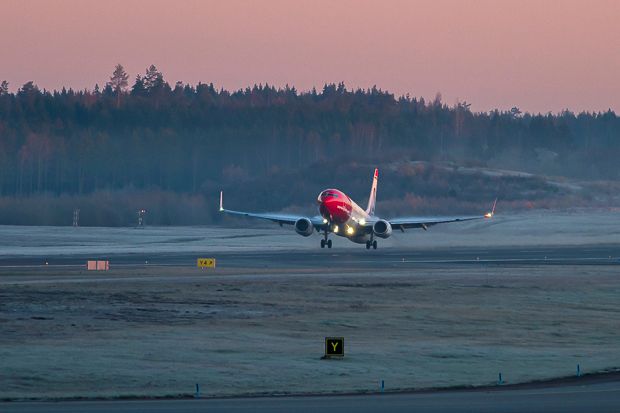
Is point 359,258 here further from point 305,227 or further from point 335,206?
point 305,227

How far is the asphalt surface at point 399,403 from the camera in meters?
27.6

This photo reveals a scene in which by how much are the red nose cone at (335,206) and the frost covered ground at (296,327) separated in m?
14.3

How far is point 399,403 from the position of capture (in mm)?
28797

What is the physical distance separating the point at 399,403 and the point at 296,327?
18.2m

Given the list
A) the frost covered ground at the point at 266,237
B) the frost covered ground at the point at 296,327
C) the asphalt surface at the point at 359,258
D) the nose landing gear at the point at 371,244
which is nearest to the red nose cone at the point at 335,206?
the asphalt surface at the point at 359,258

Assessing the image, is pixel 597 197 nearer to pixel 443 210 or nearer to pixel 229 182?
pixel 443 210

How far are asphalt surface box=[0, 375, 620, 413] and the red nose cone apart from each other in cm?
6239

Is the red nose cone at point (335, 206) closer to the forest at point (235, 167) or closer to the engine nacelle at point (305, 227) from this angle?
the engine nacelle at point (305, 227)

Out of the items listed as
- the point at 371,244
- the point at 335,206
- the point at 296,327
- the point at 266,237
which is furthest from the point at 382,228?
the point at 296,327

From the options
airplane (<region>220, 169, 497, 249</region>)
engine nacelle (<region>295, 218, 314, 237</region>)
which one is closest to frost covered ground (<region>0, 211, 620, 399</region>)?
airplane (<region>220, 169, 497, 249</region>)

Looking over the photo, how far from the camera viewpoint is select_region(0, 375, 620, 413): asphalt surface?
90.4ft

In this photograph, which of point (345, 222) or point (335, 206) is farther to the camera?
point (345, 222)

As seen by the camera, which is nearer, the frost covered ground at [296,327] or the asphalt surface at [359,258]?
the frost covered ground at [296,327]

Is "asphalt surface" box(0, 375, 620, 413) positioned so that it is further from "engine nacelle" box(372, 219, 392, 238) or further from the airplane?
"engine nacelle" box(372, 219, 392, 238)
